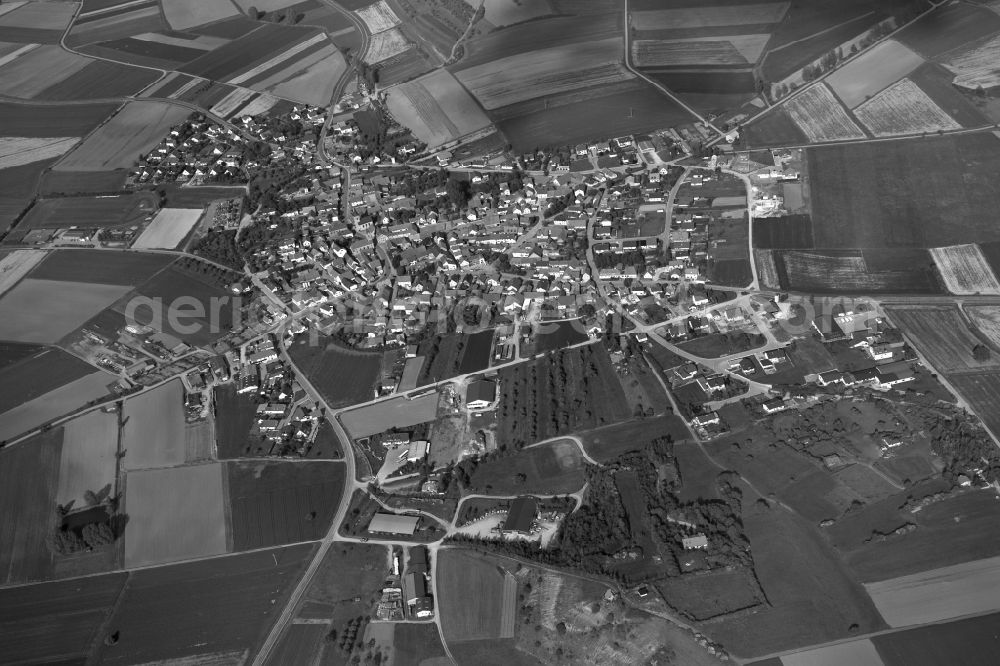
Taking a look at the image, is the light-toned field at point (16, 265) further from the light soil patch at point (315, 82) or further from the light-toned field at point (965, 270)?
the light-toned field at point (965, 270)

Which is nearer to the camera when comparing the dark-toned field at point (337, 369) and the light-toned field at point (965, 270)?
the light-toned field at point (965, 270)

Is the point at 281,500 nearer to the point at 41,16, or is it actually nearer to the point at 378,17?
the point at 378,17

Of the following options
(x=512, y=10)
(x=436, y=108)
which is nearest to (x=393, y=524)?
(x=436, y=108)

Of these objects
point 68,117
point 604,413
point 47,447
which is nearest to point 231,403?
point 47,447

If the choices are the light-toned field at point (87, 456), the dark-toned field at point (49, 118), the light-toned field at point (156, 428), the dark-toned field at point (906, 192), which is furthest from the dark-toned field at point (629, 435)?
the dark-toned field at point (49, 118)

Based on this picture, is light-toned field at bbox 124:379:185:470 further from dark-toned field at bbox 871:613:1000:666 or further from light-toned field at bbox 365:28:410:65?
light-toned field at bbox 365:28:410:65

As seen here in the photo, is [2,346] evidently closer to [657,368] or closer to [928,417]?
[657,368]
